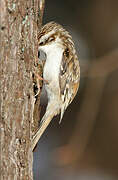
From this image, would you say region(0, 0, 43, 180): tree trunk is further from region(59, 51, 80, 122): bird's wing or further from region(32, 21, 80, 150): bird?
region(59, 51, 80, 122): bird's wing

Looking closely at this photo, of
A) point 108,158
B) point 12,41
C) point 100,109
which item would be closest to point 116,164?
point 108,158

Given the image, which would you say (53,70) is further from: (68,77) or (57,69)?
(68,77)

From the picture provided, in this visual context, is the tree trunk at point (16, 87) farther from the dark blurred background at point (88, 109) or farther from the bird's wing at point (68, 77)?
the dark blurred background at point (88, 109)

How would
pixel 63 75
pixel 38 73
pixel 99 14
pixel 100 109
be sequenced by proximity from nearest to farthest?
pixel 38 73 → pixel 63 75 → pixel 100 109 → pixel 99 14

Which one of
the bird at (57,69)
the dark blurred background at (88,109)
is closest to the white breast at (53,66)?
the bird at (57,69)

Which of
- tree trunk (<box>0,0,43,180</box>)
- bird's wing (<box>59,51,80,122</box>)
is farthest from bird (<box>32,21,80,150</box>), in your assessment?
tree trunk (<box>0,0,43,180</box>)

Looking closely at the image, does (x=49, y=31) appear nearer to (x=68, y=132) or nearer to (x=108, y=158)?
(x=68, y=132)
